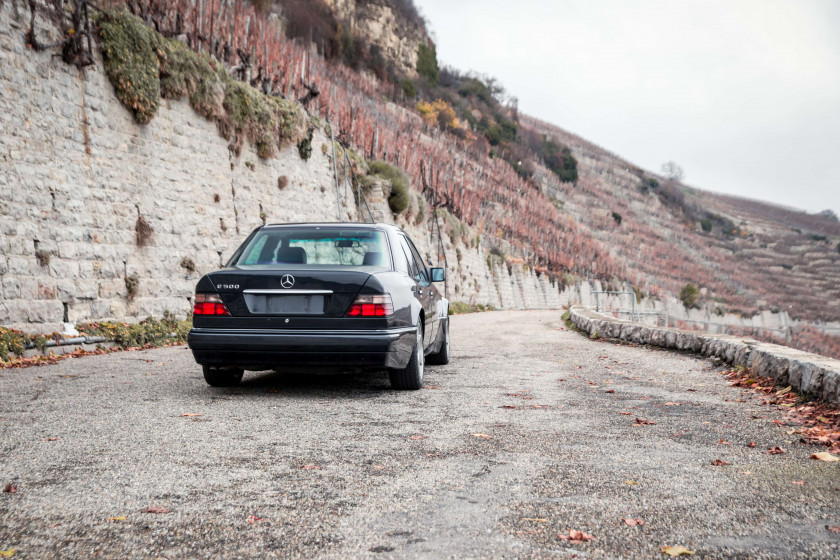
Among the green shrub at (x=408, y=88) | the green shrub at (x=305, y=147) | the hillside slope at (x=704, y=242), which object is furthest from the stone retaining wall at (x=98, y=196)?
the hillside slope at (x=704, y=242)

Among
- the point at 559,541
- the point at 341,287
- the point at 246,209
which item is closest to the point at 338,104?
the point at 246,209

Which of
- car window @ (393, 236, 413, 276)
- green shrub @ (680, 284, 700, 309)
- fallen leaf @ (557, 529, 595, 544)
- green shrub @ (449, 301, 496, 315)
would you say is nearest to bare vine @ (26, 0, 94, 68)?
car window @ (393, 236, 413, 276)

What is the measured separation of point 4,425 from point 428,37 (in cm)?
9074

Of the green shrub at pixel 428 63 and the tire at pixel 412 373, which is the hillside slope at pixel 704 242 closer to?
the green shrub at pixel 428 63

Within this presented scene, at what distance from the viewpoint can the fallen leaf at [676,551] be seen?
2734 mm

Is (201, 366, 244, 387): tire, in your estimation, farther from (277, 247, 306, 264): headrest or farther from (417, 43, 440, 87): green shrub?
(417, 43, 440, 87): green shrub

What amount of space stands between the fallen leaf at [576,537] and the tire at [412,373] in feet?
12.8

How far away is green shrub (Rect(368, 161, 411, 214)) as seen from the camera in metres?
27.0

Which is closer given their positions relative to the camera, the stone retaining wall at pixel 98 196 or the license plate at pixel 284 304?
the license plate at pixel 284 304

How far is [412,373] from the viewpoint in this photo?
6965 millimetres

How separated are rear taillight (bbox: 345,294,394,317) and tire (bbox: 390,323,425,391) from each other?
0.66m

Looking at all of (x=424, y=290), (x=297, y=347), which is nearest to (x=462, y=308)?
(x=424, y=290)

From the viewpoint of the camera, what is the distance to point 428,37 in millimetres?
90062

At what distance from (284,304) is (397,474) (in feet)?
8.99
